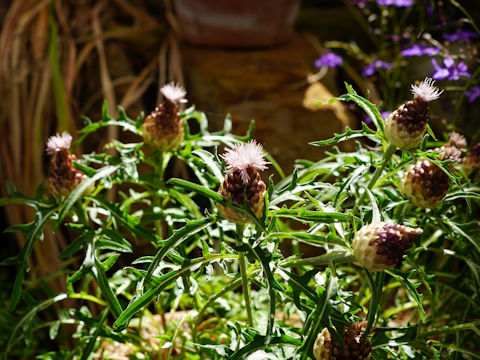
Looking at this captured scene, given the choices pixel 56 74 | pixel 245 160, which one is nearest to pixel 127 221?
pixel 245 160

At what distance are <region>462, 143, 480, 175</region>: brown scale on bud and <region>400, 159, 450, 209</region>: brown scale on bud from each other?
211 millimetres

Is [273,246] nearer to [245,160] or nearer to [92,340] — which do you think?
[245,160]

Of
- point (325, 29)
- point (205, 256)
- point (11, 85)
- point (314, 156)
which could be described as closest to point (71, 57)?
point (11, 85)

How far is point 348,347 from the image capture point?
2.15ft

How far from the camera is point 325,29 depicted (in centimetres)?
228

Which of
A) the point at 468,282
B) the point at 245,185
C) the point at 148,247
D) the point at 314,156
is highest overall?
the point at 245,185

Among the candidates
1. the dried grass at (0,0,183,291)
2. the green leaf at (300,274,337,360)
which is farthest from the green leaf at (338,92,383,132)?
the dried grass at (0,0,183,291)

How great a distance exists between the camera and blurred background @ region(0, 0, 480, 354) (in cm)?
163

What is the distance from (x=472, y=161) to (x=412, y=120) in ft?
0.99

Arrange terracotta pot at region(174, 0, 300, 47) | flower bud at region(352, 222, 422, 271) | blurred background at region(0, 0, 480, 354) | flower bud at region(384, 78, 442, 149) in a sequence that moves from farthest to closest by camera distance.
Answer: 1. terracotta pot at region(174, 0, 300, 47)
2. blurred background at region(0, 0, 480, 354)
3. flower bud at region(384, 78, 442, 149)
4. flower bud at region(352, 222, 422, 271)

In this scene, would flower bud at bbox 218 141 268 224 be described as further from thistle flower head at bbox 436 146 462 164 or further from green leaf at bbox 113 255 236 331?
thistle flower head at bbox 436 146 462 164

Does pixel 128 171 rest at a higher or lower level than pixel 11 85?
higher

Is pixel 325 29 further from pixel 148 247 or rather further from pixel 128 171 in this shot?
pixel 128 171

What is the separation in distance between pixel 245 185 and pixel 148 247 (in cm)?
99
